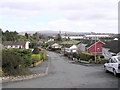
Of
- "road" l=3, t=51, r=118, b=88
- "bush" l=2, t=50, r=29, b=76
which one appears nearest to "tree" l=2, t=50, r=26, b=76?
"bush" l=2, t=50, r=29, b=76

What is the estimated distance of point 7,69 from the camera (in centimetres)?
1296

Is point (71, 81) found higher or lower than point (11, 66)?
lower

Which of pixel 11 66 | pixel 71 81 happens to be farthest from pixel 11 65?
pixel 71 81

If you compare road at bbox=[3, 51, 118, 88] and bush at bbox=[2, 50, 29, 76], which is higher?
bush at bbox=[2, 50, 29, 76]

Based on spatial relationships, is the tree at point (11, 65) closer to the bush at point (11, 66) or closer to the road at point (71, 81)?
the bush at point (11, 66)

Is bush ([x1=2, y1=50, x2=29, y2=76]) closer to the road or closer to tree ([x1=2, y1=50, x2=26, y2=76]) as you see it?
tree ([x1=2, y1=50, x2=26, y2=76])

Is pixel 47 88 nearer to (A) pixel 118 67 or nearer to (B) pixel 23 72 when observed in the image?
(B) pixel 23 72

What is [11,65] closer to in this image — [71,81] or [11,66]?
[11,66]

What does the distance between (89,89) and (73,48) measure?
79.4 m

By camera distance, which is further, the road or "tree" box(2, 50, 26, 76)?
"tree" box(2, 50, 26, 76)

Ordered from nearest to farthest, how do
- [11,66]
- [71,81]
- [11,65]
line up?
[71,81] < [11,66] < [11,65]

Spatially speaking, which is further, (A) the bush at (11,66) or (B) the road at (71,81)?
(A) the bush at (11,66)

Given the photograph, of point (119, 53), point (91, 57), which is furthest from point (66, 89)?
point (91, 57)

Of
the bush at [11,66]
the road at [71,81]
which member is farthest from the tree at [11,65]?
the road at [71,81]
